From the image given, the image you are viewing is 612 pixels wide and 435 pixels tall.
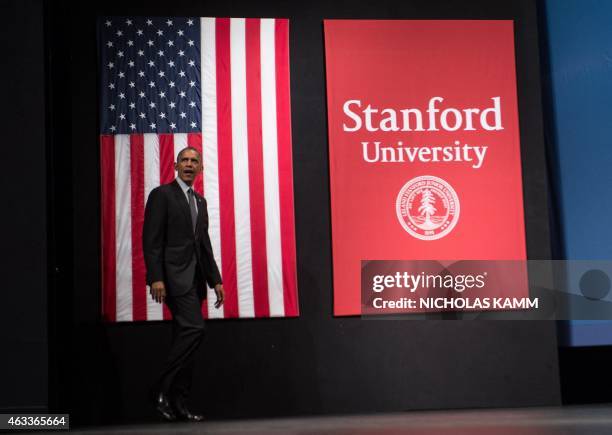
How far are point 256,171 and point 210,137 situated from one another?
1.32 ft

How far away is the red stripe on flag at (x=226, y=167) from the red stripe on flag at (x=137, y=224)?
1.79ft

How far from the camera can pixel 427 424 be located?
516cm

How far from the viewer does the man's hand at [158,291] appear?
5.46m

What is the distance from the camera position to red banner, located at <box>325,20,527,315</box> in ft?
20.6

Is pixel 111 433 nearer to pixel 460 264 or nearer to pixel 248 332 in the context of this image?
pixel 248 332

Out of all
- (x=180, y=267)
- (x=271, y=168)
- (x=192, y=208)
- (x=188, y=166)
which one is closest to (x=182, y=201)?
(x=192, y=208)

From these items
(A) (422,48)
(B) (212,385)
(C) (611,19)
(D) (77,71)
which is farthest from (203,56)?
(C) (611,19)

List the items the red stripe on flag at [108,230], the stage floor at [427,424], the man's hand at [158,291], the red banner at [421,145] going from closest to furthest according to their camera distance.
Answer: the stage floor at [427,424]
the man's hand at [158,291]
the red stripe on flag at [108,230]
the red banner at [421,145]

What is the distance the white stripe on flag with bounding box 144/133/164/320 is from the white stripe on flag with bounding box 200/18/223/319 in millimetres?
332

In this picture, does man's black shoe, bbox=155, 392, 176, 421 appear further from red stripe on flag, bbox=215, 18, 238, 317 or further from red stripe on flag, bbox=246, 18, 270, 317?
red stripe on flag, bbox=246, 18, 270, 317

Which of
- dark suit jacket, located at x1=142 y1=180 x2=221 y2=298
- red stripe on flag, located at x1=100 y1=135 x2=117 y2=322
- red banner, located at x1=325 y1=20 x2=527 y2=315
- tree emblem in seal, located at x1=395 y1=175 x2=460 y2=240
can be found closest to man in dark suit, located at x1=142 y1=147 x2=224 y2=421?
dark suit jacket, located at x1=142 y1=180 x2=221 y2=298

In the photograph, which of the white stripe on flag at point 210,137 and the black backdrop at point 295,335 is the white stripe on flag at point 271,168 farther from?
the white stripe on flag at point 210,137

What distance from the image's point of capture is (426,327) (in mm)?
6305

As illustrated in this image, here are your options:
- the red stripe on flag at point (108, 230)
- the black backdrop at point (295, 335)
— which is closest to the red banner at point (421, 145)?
the black backdrop at point (295, 335)
